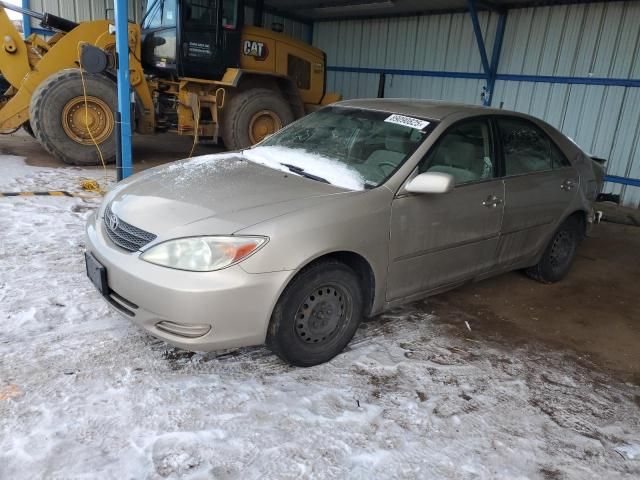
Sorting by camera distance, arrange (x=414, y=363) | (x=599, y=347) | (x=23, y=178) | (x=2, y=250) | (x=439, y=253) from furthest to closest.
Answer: (x=23, y=178) → (x=2, y=250) → (x=599, y=347) → (x=439, y=253) → (x=414, y=363)

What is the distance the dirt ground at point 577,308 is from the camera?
3.66 metres

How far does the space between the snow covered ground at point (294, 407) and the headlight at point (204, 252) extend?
0.67m

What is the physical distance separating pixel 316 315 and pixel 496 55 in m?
8.71

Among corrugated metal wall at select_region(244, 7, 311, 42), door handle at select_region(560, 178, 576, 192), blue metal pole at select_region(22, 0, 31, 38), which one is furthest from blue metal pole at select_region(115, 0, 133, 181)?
corrugated metal wall at select_region(244, 7, 311, 42)

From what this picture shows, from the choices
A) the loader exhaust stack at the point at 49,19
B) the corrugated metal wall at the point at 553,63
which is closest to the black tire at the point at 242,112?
the loader exhaust stack at the point at 49,19

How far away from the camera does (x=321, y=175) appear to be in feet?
10.7

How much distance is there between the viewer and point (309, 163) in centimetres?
345

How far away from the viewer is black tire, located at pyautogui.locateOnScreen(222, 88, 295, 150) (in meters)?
8.55

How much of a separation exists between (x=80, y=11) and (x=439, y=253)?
11.7m

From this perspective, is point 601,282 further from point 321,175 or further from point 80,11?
point 80,11

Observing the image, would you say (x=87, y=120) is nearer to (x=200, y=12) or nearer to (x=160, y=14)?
A: (x=160, y=14)

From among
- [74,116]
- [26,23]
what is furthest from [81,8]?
[74,116]

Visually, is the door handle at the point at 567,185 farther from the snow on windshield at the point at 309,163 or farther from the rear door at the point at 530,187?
the snow on windshield at the point at 309,163

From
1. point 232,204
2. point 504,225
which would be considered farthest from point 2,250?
point 504,225
